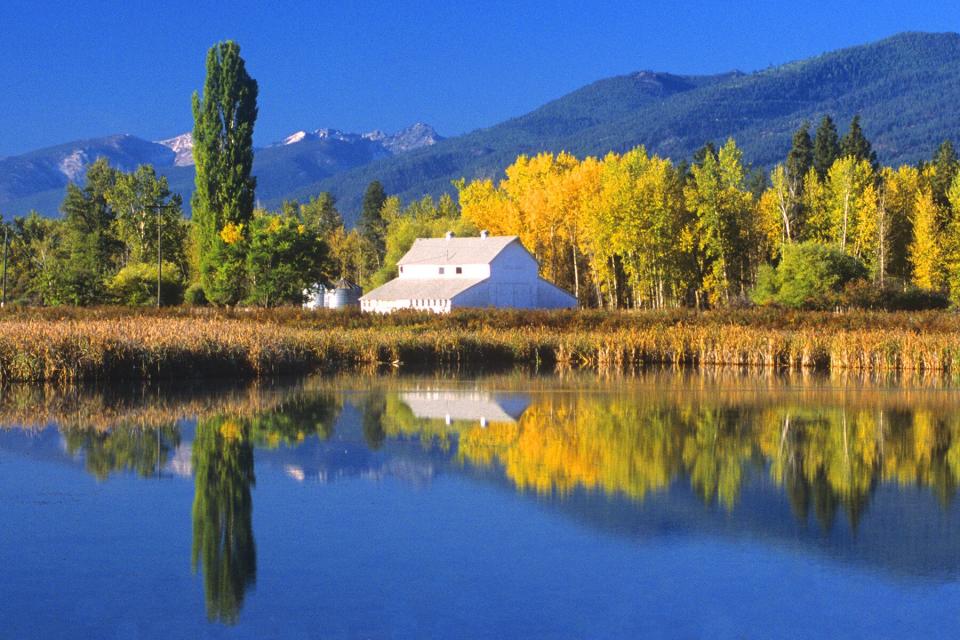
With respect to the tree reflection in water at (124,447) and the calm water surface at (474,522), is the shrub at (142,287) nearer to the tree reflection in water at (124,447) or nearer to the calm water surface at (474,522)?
the calm water surface at (474,522)

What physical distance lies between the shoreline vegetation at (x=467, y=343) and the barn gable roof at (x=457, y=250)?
62.8 ft

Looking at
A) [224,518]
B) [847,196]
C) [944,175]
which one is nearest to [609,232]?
[847,196]

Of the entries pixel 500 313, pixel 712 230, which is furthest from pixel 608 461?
pixel 712 230

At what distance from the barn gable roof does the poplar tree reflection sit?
4875cm

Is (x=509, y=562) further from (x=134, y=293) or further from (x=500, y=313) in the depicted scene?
(x=134, y=293)

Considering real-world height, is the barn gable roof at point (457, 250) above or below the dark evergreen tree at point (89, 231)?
below

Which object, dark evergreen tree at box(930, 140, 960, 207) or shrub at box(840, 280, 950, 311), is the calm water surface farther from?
dark evergreen tree at box(930, 140, 960, 207)

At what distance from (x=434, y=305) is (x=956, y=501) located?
52002 mm

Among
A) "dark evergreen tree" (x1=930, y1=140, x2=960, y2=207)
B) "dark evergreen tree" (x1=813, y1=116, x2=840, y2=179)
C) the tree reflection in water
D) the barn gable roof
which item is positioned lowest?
the tree reflection in water

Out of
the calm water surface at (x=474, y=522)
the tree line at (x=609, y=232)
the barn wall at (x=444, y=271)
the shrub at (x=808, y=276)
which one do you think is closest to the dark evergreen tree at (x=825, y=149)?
the tree line at (x=609, y=232)

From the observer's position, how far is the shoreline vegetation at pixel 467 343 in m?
28.6

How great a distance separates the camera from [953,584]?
1113 centimetres

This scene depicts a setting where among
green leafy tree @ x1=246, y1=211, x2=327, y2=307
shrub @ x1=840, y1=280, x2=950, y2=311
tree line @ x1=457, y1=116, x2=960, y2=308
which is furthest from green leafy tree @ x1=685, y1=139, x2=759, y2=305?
green leafy tree @ x1=246, y1=211, x2=327, y2=307

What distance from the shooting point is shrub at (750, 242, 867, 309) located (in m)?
55.9
